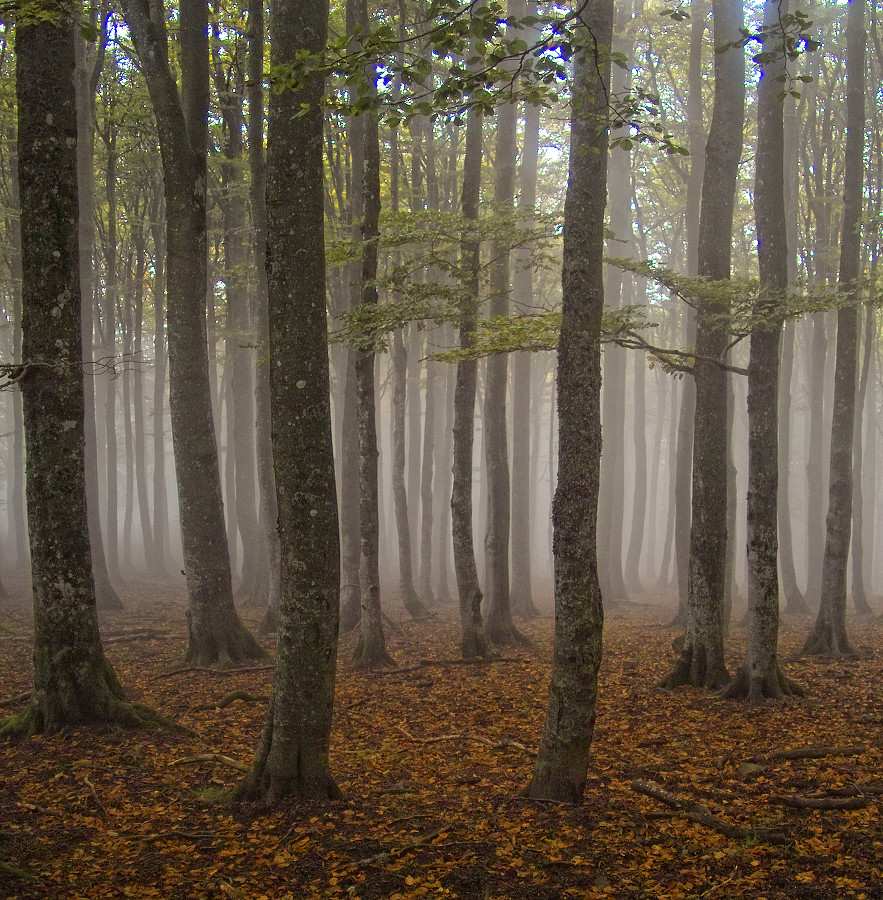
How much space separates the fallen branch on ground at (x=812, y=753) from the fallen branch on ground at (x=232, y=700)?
569 centimetres

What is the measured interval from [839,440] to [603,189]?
879 centimetres

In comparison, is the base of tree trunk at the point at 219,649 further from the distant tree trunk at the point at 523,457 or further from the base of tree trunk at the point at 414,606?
the distant tree trunk at the point at 523,457

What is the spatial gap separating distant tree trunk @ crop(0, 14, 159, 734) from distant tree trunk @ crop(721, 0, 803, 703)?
24.2 ft

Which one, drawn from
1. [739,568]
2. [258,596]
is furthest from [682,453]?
[739,568]

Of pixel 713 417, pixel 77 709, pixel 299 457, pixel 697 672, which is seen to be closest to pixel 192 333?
pixel 77 709

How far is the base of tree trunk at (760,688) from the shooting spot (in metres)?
9.07

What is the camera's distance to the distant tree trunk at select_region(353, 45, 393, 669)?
35.2ft

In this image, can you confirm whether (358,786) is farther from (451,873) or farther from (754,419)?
(754,419)

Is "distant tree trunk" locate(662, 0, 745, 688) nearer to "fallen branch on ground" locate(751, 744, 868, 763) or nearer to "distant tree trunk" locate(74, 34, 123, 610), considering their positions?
"fallen branch on ground" locate(751, 744, 868, 763)

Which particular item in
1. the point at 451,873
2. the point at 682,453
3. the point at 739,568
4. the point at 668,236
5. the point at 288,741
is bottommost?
the point at 739,568

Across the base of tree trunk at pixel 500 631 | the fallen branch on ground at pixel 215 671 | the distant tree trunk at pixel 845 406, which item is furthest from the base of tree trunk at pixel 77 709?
the distant tree trunk at pixel 845 406

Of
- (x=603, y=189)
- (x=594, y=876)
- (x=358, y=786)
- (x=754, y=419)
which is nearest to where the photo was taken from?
(x=594, y=876)

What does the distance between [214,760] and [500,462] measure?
27.8 ft

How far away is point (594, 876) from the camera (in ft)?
15.9
